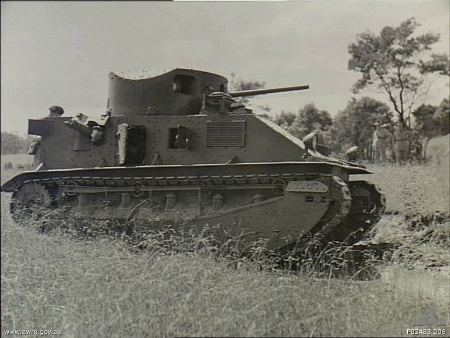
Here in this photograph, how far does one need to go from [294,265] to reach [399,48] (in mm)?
8009

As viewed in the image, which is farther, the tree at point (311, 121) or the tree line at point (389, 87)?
the tree at point (311, 121)

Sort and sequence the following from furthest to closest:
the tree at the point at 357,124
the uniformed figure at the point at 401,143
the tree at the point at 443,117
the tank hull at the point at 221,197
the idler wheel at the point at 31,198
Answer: the tree at the point at 357,124 → the uniformed figure at the point at 401,143 → the tree at the point at 443,117 → the idler wheel at the point at 31,198 → the tank hull at the point at 221,197

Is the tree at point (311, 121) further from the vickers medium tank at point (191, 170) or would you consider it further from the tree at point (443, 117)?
the vickers medium tank at point (191, 170)

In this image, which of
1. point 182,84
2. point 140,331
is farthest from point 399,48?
point 140,331

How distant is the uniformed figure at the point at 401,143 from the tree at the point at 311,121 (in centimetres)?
342

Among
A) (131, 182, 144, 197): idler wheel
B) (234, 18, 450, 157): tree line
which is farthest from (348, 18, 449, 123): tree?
(131, 182, 144, 197): idler wheel

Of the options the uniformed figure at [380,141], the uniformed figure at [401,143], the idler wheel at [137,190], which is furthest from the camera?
the uniformed figure at [380,141]

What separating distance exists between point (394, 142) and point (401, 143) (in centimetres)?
39

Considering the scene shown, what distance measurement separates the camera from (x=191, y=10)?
231 inches

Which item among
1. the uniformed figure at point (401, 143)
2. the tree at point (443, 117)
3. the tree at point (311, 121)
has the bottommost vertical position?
the uniformed figure at point (401, 143)

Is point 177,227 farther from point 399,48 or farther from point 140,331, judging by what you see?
point 399,48

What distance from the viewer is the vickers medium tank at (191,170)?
6875mm

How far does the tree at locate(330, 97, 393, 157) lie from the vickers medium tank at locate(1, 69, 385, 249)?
793cm

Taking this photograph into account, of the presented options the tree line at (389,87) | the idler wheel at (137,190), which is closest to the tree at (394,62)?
the tree line at (389,87)
